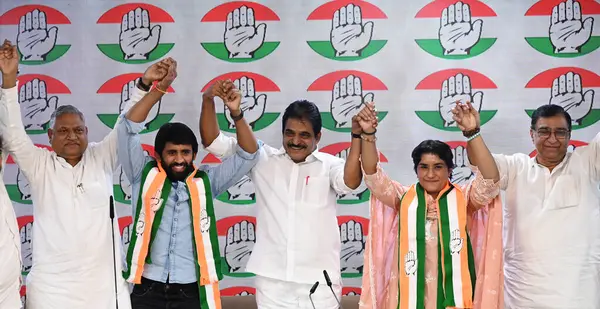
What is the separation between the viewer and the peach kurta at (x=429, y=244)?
3.50 meters

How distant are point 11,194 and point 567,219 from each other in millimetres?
3356

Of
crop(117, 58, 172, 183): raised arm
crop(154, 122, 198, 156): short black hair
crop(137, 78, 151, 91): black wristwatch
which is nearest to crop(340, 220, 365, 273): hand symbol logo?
crop(154, 122, 198, 156): short black hair

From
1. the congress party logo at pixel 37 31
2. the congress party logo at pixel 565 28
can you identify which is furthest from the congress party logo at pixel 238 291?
the congress party logo at pixel 565 28

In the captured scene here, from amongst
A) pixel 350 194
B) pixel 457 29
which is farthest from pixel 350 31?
pixel 350 194

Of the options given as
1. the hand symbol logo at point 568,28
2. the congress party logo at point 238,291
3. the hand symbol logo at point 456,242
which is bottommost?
the congress party logo at point 238,291

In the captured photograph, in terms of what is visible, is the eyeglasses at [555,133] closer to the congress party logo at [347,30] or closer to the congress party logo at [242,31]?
the congress party logo at [347,30]

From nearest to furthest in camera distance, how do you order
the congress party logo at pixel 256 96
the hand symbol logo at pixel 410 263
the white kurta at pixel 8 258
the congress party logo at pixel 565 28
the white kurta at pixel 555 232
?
1. the white kurta at pixel 8 258
2. the hand symbol logo at pixel 410 263
3. the white kurta at pixel 555 232
4. the congress party logo at pixel 565 28
5. the congress party logo at pixel 256 96

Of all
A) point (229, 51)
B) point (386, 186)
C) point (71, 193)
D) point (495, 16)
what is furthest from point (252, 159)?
point (495, 16)

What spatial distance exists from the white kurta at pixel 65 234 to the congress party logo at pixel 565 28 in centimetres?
252

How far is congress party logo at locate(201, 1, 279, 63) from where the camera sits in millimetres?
4578

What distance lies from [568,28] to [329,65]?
58.5 inches

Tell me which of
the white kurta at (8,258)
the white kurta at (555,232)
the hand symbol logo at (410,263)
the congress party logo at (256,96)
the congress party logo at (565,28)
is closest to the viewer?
the white kurta at (8,258)

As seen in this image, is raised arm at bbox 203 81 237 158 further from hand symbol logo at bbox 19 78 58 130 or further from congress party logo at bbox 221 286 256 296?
hand symbol logo at bbox 19 78 58 130

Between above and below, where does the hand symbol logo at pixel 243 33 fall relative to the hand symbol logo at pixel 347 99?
above
